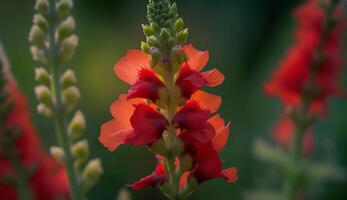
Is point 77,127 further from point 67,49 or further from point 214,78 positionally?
point 214,78

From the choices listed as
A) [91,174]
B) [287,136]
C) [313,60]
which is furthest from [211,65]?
[91,174]

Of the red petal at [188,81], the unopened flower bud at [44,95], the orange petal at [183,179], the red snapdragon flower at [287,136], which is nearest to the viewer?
the red petal at [188,81]

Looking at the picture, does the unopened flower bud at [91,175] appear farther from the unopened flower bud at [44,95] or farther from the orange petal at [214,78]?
the orange petal at [214,78]

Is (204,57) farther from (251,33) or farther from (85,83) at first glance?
(251,33)

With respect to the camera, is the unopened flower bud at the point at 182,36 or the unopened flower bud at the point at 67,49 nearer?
the unopened flower bud at the point at 182,36

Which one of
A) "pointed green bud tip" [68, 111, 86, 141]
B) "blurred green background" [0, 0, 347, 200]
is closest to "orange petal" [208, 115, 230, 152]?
"pointed green bud tip" [68, 111, 86, 141]

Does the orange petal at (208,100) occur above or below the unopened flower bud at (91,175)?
above

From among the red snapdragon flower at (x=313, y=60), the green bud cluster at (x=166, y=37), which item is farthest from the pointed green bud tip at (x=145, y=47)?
the red snapdragon flower at (x=313, y=60)
